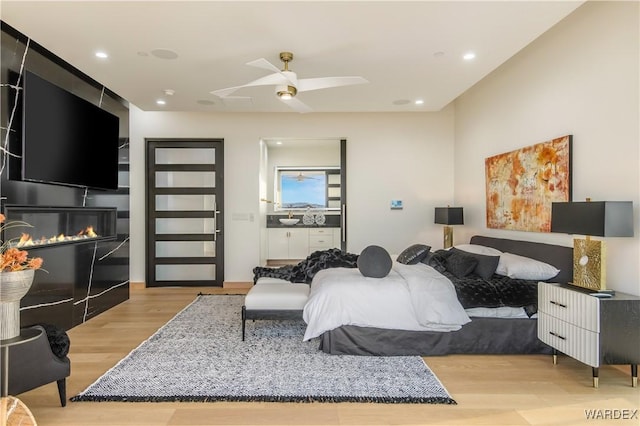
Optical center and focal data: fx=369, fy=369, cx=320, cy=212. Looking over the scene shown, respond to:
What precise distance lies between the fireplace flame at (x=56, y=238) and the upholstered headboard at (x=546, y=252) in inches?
180

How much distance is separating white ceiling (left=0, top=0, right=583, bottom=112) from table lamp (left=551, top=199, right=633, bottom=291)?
4.53ft

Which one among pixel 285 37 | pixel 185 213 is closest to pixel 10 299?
pixel 285 37

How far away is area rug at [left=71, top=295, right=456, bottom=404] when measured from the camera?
230 cm

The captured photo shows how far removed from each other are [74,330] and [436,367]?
3.43 metres

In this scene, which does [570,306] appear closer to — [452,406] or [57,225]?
[452,406]

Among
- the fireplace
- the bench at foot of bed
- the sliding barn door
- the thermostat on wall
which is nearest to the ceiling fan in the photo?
the bench at foot of bed

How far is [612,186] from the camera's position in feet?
9.30

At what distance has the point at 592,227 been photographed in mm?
2492

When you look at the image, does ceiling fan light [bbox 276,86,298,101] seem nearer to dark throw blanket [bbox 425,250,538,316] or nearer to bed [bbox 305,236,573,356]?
bed [bbox 305,236,573,356]

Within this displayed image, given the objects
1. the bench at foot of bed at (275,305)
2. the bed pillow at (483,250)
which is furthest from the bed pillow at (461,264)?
the bench at foot of bed at (275,305)

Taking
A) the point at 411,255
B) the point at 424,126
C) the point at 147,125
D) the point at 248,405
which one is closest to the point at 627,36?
the point at 411,255

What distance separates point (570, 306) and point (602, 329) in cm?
23

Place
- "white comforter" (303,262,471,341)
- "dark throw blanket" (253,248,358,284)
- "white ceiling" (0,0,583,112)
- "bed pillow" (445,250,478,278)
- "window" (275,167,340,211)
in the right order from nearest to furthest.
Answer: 1. "white ceiling" (0,0,583,112)
2. "white comforter" (303,262,471,341)
3. "bed pillow" (445,250,478,278)
4. "dark throw blanket" (253,248,358,284)
5. "window" (275,167,340,211)

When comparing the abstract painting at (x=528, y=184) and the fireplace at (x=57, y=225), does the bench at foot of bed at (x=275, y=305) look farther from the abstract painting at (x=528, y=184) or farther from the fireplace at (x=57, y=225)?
the abstract painting at (x=528, y=184)
